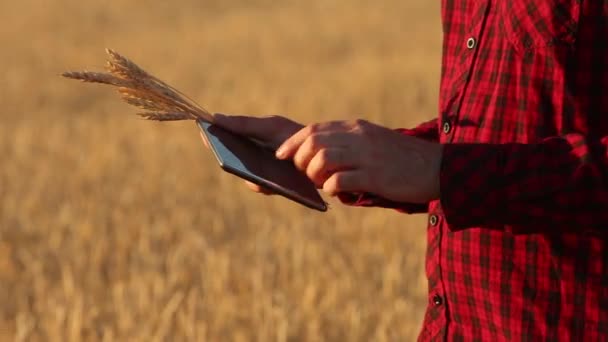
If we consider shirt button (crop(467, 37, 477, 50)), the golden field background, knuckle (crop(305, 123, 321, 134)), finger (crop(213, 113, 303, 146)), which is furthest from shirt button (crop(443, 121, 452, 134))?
the golden field background

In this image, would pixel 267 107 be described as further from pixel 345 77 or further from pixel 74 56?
pixel 74 56

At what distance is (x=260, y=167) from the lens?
150cm

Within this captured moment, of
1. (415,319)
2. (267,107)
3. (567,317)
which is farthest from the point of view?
(267,107)

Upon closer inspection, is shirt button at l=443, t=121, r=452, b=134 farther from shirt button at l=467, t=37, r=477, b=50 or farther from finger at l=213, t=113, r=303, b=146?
finger at l=213, t=113, r=303, b=146

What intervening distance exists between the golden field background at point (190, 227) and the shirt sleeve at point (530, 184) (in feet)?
6.09

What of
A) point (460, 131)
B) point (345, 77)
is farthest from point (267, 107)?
point (460, 131)

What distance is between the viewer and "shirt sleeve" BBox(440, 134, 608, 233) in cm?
134

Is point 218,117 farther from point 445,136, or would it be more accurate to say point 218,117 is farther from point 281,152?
point 445,136

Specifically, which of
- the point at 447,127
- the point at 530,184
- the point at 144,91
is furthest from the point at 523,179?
the point at 144,91

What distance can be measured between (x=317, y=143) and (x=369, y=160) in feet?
0.22

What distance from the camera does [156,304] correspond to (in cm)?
350

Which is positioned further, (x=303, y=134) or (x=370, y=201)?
(x=370, y=201)

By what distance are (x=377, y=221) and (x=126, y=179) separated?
5.03ft

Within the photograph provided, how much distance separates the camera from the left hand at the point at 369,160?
52.7 inches
